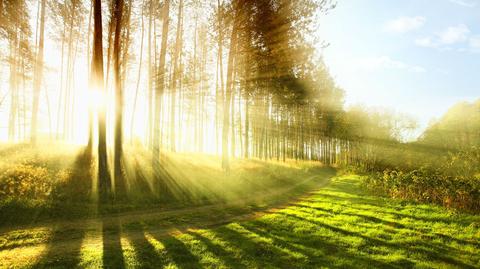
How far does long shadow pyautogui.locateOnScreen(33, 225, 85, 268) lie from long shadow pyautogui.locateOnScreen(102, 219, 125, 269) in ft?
2.15

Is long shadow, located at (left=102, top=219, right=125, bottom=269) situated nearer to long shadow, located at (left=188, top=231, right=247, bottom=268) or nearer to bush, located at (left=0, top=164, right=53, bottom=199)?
long shadow, located at (left=188, top=231, right=247, bottom=268)

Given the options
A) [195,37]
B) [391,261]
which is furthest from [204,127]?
[391,261]

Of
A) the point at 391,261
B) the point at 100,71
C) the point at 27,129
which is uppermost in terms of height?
the point at 100,71

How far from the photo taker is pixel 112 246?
841 cm

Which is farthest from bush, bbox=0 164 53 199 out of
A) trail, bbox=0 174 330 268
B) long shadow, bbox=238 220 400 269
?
long shadow, bbox=238 220 400 269

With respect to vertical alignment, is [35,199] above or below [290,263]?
above

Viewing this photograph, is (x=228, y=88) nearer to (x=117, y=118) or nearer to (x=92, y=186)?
(x=117, y=118)

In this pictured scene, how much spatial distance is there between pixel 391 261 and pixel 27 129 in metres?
38.4

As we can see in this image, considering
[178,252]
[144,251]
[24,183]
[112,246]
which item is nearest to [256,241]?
[178,252]

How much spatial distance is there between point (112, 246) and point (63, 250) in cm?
123

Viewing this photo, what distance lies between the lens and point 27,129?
33.5 m

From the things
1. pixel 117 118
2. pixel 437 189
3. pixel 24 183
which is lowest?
pixel 437 189

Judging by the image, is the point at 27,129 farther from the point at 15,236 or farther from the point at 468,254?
the point at 468,254

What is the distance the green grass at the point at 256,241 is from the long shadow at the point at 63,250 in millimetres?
25
